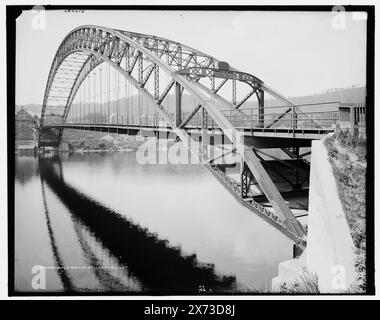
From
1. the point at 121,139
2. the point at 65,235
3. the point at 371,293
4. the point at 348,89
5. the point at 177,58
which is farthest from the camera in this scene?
the point at 121,139

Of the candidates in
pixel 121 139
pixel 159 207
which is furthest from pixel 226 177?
pixel 121 139

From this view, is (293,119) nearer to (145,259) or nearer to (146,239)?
(145,259)

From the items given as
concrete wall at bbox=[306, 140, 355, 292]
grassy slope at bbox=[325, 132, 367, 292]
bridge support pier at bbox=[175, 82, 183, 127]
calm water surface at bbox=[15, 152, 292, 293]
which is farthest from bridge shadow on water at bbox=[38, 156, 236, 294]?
bridge support pier at bbox=[175, 82, 183, 127]

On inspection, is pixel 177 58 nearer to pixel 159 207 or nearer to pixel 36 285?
pixel 159 207

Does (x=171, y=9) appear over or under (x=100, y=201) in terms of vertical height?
over

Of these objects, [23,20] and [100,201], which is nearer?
[23,20]

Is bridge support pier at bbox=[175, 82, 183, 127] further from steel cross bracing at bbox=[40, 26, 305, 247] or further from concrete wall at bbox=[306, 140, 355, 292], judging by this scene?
concrete wall at bbox=[306, 140, 355, 292]

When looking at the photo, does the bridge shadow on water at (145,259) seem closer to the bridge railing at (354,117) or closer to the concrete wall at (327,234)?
the concrete wall at (327,234)
